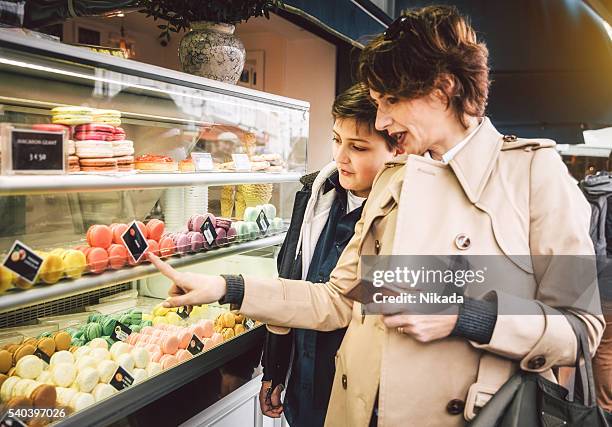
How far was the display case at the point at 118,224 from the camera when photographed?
1604 millimetres

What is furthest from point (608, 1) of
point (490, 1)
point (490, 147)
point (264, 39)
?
point (490, 147)

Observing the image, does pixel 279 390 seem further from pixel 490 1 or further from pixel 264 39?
pixel 490 1

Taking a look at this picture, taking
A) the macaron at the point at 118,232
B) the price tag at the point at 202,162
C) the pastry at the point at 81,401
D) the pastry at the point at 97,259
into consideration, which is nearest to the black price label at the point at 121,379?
the pastry at the point at 81,401

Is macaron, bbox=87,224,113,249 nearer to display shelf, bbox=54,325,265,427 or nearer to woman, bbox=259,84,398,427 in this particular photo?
display shelf, bbox=54,325,265,427

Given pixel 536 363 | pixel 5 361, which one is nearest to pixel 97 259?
pixel 5 361

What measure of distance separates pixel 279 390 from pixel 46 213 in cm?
115

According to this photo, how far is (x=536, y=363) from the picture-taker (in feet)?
4.05

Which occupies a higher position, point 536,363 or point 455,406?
point 536,363

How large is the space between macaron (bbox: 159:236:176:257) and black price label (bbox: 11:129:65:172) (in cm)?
67

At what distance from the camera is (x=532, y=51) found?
7125 millimetres

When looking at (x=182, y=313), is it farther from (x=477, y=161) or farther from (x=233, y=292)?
(x=477, y=161)

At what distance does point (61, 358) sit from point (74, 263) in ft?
1.19

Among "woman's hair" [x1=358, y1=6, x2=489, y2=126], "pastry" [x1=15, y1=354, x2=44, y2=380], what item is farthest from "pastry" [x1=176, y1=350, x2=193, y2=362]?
"woman's hair" [x1=358, y1=6, x2=489, y2=126]

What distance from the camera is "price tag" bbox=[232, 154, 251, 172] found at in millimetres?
2639
